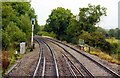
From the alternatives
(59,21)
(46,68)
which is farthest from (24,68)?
(59,21)

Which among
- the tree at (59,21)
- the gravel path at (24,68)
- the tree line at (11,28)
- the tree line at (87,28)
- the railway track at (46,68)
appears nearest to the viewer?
the railway track at (46,68)

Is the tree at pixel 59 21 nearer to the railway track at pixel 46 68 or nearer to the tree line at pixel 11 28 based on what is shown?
the tree line at pixel 11 28

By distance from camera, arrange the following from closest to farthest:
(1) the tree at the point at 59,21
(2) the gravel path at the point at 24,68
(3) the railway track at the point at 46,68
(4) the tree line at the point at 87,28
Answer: (3) the railway track at the point at 46,68 → (2) the gravel path at the point at 24,68 → (4) the tree line at the point at 87,28 → (1) the tree at the point at 59,21

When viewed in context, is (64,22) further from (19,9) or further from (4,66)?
(4,66)

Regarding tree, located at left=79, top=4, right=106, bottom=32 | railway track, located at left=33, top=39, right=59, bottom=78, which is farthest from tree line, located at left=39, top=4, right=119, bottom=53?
railway track, located at left=33, top=39, right=59, bottom=78

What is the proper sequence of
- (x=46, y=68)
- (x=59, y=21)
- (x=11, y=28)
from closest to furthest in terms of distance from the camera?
(x=46, y=68) → (x=11, y=28) → (x=59, y=21)

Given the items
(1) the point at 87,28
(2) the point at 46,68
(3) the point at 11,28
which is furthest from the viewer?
(1) the point at 87,28

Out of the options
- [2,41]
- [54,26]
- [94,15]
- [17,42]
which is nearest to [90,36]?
[94,15]

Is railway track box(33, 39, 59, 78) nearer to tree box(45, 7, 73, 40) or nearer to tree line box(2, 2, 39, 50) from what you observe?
tree line box(2, 2, 39, 50)

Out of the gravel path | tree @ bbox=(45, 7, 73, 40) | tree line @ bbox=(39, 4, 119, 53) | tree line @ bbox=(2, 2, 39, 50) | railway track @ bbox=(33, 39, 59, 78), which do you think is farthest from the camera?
tree @ bbox=(45, 7, 73, 40)

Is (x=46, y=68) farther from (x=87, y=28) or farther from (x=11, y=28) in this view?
(x=87, y=28)

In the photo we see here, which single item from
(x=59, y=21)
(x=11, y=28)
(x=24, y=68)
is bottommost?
(x=24, y=68)


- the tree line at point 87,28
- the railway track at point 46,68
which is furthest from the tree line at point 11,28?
the tree line at point 87,28

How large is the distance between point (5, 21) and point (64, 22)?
6245cm
